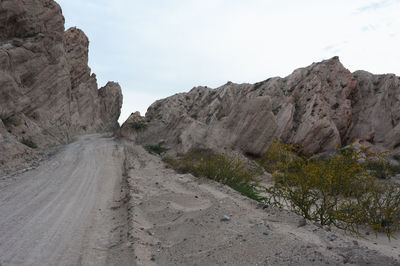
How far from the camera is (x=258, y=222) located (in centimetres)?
548

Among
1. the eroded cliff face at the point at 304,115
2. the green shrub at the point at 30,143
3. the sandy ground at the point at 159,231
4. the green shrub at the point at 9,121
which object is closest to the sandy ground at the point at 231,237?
the sandy ground at the point at 159,231

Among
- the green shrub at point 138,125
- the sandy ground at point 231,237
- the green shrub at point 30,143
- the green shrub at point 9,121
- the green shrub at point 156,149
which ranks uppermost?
the green shrub at point 9,121

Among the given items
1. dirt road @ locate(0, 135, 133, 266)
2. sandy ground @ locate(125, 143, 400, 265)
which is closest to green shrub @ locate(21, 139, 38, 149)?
dirt road @ locate(0, 135, 133, 266)

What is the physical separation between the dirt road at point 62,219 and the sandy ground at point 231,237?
1.92ft

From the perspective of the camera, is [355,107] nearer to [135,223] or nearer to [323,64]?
[323,64]

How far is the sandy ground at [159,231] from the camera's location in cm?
419

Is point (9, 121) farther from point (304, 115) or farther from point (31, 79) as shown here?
point (304, 115)

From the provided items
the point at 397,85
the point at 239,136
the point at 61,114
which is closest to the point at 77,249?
the point at 239,136

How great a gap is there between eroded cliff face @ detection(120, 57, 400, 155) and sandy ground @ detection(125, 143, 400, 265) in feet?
38.8

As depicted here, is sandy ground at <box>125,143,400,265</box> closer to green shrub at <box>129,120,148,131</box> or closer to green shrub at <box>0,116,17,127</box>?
green shrub at <box>0,116,17,127</box>

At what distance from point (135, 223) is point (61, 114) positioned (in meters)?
30.5

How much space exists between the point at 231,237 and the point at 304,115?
18.4m

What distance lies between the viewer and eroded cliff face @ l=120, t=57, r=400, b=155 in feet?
64.6

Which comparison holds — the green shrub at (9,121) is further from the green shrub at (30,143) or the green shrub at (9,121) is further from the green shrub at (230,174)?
the green shrub at (230,174)
